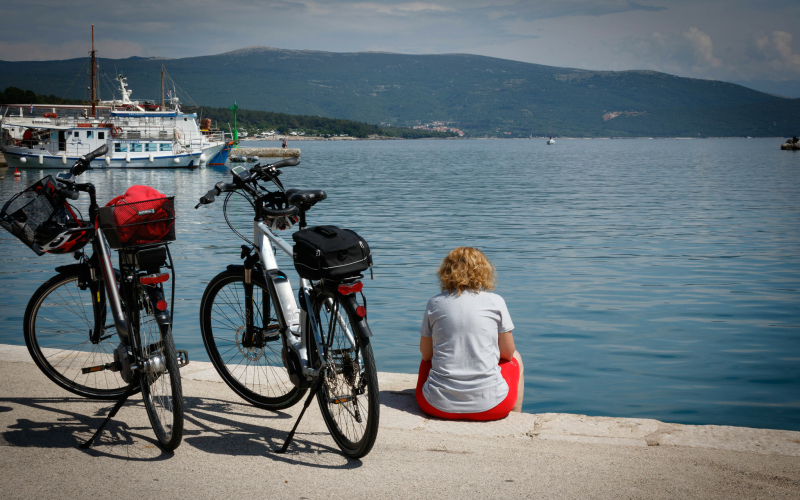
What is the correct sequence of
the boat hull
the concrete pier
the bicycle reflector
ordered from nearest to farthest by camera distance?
the bicycle reflector → the boat hull → the concrete pier

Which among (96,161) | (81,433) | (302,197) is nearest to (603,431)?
(302,197)

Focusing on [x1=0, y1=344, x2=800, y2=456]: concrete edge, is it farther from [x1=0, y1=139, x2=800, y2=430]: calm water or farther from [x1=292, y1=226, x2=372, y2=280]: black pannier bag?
[x1=0, y1=139, x2=800, y2=430]: calm water

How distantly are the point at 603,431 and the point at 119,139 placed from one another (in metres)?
60.2

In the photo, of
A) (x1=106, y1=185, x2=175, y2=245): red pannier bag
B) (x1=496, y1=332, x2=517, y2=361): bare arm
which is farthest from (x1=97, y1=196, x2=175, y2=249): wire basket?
(x1=496, y1=332, x2=517, y2=361): bare arm

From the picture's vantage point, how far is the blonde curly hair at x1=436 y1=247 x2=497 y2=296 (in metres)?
4.20

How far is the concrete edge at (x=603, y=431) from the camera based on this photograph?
4.00 m

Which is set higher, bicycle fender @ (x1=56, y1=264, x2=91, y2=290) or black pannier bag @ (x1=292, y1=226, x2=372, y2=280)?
black pannier bag @ (x1=292, y1=226, x2=372, y2=280)

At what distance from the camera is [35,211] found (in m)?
4.45

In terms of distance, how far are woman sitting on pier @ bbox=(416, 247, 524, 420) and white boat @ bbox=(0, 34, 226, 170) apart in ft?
189

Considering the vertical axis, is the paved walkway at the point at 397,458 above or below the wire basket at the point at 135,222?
below

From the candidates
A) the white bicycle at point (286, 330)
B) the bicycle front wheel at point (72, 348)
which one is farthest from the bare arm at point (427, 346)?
the bicycle front wheel at point (72, 348)

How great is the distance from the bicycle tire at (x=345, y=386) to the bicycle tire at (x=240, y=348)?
574 millimetres

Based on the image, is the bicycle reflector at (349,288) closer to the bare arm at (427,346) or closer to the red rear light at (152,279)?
the bare arm at (427,346)

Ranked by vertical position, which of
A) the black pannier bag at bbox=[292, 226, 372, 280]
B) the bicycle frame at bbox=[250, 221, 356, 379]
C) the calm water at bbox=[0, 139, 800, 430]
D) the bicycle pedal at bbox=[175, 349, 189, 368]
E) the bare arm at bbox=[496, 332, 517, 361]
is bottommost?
the calm water at bbox=[0, 139, 800, 430]
